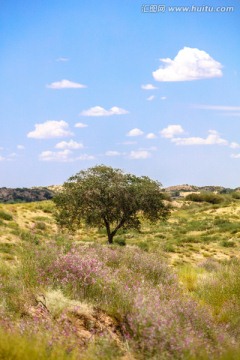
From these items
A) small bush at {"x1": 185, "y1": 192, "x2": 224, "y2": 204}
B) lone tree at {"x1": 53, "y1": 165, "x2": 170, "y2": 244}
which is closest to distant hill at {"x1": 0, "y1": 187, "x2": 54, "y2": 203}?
small bush at {"x1": 185, "y1": 192, "x2": 224, "y2": 204}

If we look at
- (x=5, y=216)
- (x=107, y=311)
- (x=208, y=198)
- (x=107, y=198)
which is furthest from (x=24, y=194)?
(x=107, y=311)

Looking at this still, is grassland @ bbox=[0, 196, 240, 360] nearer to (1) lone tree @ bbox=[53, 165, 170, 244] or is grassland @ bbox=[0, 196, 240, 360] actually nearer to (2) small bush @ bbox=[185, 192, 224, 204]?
(1) lone tree @ bbox=[53, 165, 170, 244]

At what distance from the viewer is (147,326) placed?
5598 millimetres

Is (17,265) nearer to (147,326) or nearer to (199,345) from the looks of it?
(147,326)

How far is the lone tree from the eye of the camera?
98.7ft

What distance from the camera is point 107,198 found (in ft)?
98.8

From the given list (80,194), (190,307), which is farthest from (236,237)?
(190,307)

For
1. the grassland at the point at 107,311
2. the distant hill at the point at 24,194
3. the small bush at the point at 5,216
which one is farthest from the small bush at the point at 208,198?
the grassland at the point at 107,311

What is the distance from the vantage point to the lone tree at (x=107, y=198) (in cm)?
3008

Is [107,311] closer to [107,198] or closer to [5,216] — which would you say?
[107,198]

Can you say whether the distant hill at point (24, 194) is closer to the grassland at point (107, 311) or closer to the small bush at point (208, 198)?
the small bush at point (208, 198)

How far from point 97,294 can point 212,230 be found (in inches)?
1480

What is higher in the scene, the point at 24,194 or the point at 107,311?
the point at 24,194

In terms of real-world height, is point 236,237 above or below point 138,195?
below
